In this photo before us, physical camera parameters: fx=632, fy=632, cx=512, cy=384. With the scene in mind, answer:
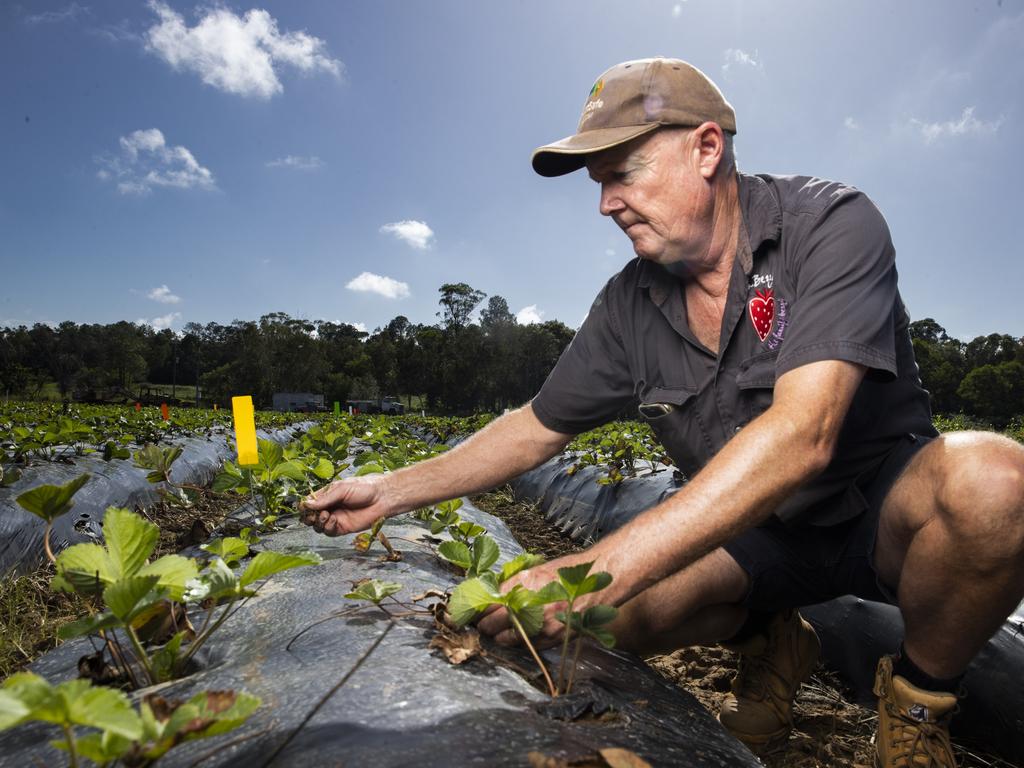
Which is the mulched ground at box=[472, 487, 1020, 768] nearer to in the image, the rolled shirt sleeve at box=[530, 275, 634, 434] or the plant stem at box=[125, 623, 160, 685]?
the rolled shirt sleeve at box=[530, 275, 634, 434]

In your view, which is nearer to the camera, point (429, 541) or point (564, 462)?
point (429, 541)

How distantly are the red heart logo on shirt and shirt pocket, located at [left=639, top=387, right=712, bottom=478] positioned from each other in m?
0.28

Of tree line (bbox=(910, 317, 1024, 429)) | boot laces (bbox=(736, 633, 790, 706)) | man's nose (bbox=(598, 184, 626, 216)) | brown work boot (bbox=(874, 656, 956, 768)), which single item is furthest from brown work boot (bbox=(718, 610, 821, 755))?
tree line (bbox=(910, 317, 1024, 429))

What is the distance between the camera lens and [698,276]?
2.01m

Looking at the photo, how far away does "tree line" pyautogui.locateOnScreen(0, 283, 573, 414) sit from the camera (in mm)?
51062

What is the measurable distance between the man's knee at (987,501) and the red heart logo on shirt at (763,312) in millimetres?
571

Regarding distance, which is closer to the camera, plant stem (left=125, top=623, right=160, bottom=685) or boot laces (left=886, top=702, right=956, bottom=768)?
plant stem (left=125, top=623, right=160, bottom=685)

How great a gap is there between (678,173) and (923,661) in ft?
4.71

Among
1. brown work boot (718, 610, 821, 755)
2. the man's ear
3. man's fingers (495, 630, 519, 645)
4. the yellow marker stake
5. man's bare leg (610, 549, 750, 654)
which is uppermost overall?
the man's ear

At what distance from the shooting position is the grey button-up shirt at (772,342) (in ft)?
4.90

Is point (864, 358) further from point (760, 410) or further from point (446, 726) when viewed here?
point (446, 726)

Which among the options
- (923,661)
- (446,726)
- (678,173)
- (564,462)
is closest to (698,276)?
Result: (678,173)

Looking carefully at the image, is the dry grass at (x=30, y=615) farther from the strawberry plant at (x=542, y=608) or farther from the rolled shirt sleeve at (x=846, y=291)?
the rolled shirt sleeve at (x=846, y=291)

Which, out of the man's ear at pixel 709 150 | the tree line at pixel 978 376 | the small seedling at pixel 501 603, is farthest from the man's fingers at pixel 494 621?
the tree line at pixel 978 376
